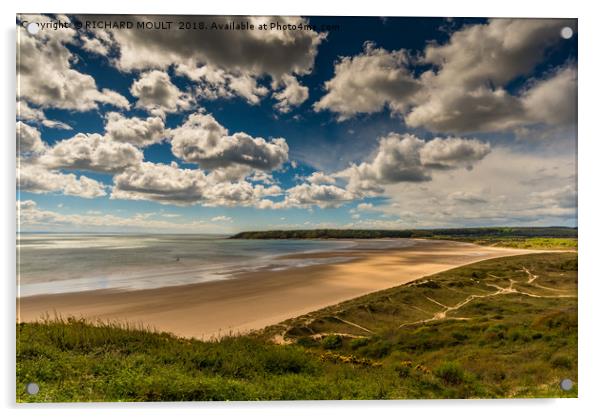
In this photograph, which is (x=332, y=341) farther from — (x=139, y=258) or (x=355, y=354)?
(x=139, y=258)

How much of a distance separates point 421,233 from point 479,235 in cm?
82

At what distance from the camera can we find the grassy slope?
9.52 feet

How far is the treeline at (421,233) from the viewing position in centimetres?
377

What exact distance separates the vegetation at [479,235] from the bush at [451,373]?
1703 millimetres

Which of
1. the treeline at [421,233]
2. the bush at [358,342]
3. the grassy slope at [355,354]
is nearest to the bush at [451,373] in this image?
the grassy slope at [355,354]

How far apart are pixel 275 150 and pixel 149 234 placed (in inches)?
87.2

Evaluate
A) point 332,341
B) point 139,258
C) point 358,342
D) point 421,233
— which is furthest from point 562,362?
point 139,258

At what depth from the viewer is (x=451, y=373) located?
329 cm

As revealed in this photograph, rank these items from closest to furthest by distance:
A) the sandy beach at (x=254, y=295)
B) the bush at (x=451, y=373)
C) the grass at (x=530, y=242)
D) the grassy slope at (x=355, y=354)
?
the grassy slope at (x=355, y=354), the bush at (x=451, y=373), the sandy beach at (x=254, y=295), the grass at (x=530, y=242)

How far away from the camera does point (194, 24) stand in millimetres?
3514

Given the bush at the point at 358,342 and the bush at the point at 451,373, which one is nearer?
the bush at the point at 451,373

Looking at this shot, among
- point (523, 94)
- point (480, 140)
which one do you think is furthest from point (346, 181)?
point (523, 94)

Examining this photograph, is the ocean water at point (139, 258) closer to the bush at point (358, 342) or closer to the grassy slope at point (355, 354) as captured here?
the grassy slope at point (355, 354)

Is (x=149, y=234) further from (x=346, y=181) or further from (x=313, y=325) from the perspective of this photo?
(x=346, y=181)
